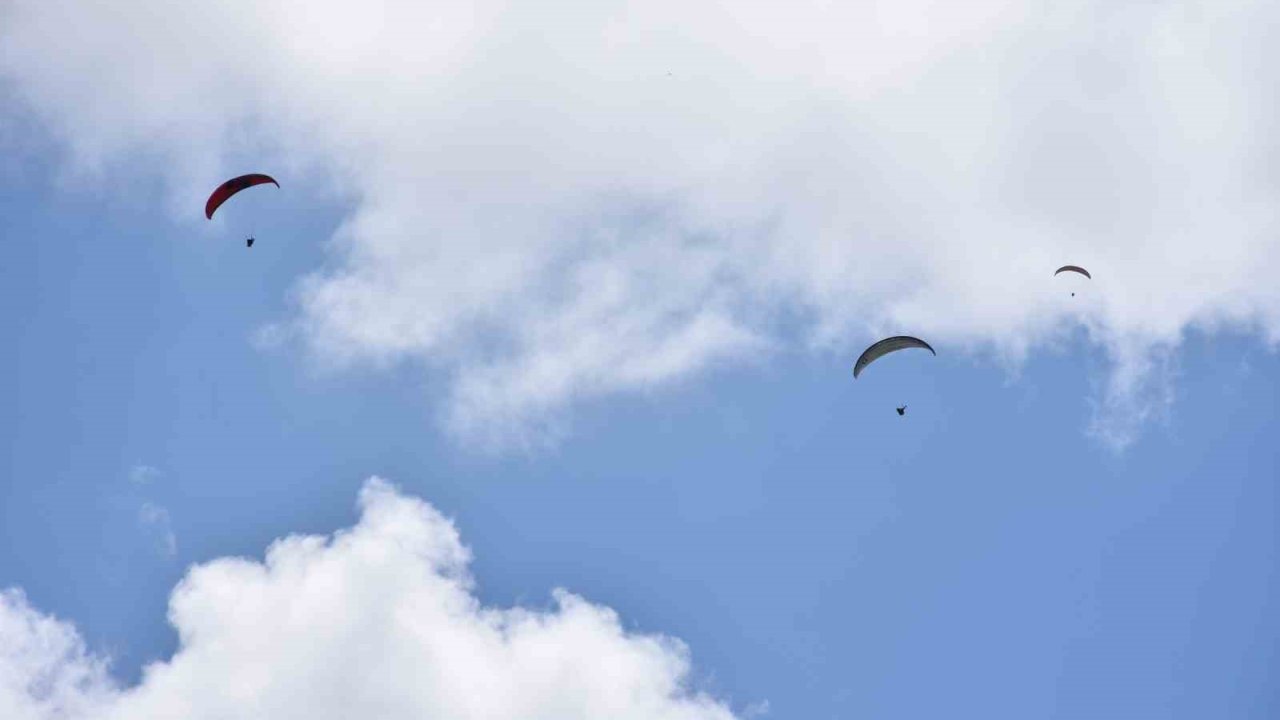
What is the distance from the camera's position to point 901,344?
102 metres

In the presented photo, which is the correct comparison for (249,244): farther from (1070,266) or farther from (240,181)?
(1070,266)

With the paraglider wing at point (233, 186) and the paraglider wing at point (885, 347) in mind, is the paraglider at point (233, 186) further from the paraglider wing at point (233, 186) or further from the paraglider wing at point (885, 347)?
the paraglider wing at point (885, 347)

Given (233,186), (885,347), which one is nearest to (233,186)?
(233,186)

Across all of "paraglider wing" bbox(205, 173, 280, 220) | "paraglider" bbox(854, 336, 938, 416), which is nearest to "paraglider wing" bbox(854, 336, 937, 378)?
"paraglider" bbox(854, 336, 938, 416)

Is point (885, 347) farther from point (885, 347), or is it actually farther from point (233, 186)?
point (233, 186)

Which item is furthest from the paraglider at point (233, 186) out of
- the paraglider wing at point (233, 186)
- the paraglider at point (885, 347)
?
the paraglider at point (885, 347)

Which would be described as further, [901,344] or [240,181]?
[240,181]

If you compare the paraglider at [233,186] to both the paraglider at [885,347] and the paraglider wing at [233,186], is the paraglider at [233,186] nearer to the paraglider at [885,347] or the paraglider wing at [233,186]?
the paraglider wing at [233,186]

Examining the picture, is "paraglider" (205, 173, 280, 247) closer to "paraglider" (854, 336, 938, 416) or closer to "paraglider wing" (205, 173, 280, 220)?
"paraglider wing" (205, 173, 280, 220)

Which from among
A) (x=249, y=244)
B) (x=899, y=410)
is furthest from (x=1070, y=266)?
(x=249, y=244)

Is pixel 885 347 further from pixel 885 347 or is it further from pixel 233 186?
pixel 233 186

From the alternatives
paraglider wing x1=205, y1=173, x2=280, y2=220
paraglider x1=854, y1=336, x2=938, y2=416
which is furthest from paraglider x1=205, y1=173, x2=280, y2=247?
paraglider x1=854, y1=336, x2=938, y2=416

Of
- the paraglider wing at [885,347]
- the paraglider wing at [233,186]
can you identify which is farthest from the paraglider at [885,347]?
the paraglider wing at [233,186]

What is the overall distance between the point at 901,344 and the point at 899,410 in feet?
24.8
